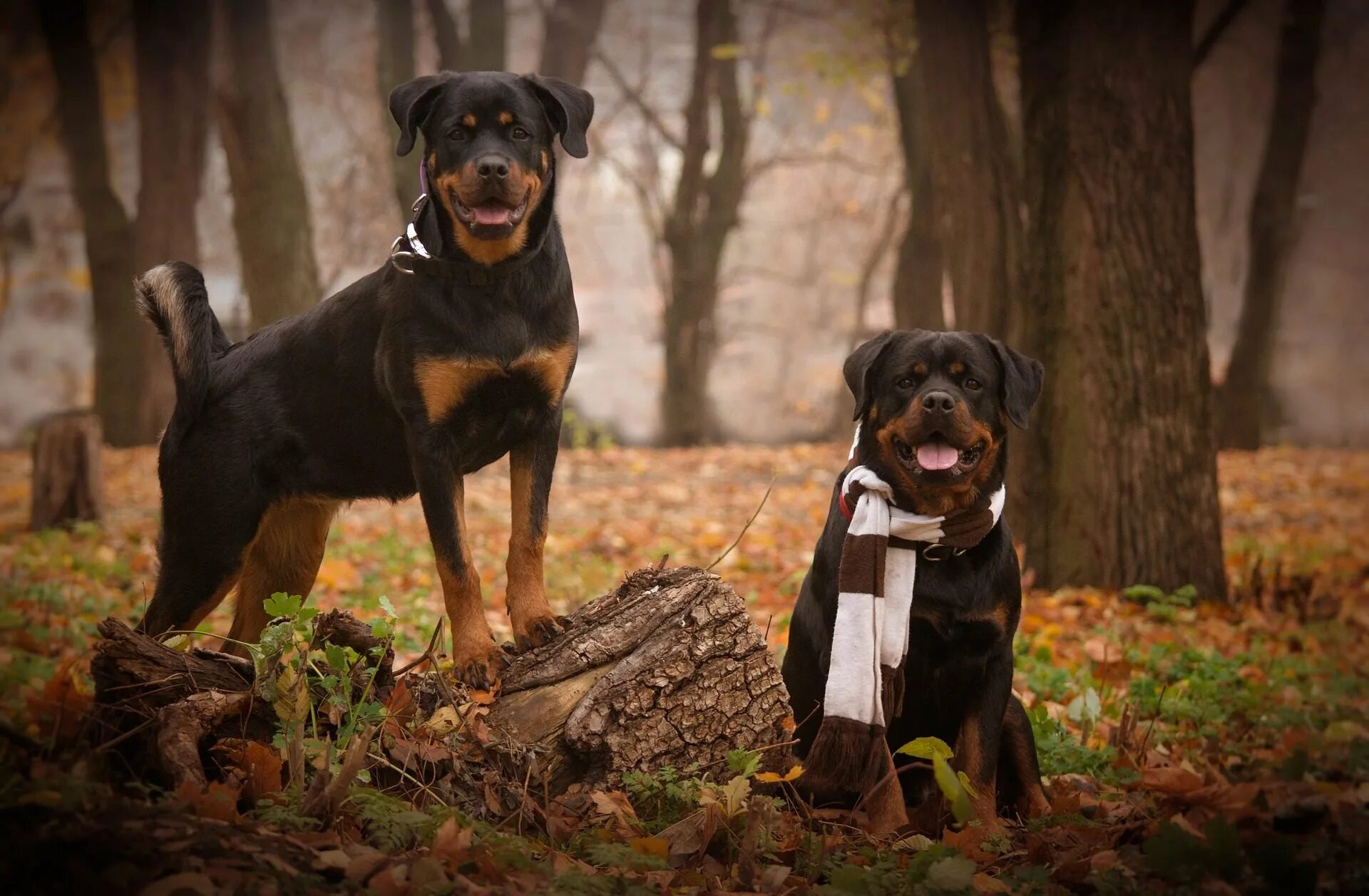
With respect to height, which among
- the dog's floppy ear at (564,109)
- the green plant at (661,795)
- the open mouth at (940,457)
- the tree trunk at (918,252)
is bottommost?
the green plant at (661,795)

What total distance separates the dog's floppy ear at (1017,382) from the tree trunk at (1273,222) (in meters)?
12.7

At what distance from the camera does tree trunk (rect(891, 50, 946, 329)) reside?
42.7ft

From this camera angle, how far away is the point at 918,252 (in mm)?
13469

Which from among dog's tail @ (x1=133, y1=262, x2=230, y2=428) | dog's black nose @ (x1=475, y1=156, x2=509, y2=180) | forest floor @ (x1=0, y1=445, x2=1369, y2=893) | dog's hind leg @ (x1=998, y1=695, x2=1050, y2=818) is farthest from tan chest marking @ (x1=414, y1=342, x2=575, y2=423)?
dog's hind leg @ (x1=998, y1=695, x2=1050, y2=818)

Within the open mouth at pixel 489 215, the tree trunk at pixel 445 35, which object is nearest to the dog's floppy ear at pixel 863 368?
the open mouth at pixel 489 215

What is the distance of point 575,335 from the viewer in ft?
12.6

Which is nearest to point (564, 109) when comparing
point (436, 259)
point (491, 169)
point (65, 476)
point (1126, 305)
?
point (491, 169)

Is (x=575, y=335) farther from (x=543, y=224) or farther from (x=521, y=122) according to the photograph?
(x=521, y=122)

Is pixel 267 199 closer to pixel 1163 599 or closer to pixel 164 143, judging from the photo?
pixel 164 143

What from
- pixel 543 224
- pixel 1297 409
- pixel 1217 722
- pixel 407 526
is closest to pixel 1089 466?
pixel 1217 722

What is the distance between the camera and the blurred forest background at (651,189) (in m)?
13.2

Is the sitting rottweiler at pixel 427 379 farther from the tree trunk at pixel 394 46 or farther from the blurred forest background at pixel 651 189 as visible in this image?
the tree trunk at pixel 394 46

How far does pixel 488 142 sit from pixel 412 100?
0.33 m

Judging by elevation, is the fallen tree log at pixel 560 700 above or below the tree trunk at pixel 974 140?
below
